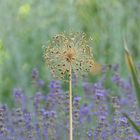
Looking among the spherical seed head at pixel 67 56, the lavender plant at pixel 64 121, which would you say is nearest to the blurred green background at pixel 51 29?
the lavender plant at pixel 64 121

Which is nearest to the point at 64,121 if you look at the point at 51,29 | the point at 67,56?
the point at 67,56

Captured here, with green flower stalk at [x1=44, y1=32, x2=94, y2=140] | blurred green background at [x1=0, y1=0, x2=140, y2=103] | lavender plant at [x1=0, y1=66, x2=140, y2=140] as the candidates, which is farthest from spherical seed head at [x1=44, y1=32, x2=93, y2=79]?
blurred green background at [x1=0, y1=0, x2=140, y2=103]

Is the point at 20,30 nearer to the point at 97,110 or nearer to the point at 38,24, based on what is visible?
the point at 38,24

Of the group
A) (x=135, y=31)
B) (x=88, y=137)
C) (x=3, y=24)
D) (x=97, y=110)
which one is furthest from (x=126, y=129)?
(x=135, y=31)

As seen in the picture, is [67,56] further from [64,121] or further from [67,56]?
[64,121]

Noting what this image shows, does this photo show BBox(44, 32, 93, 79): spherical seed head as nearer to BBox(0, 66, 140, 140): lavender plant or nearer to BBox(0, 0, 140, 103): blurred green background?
BBox(0, 66, 140, 140): lavender plant

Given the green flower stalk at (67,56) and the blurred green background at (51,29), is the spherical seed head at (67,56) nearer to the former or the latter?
the green flower stalk at (67,56)
